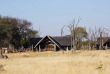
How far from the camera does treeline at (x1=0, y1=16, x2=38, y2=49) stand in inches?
1971

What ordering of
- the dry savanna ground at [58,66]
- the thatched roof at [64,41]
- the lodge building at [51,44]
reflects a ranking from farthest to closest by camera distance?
1. the thatched roof at [64,41]
2. the lodge building at [51,44]
3. the dry savanna ground at [58,66]

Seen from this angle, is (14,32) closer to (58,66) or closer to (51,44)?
(51,44)

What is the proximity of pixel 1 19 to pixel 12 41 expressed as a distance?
596 cm

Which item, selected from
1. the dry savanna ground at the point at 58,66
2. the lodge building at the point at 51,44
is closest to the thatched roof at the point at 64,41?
the lodge building at the point at 51,44

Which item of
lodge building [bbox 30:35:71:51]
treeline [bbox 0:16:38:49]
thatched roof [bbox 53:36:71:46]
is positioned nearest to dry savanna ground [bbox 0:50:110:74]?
lodge building [bbox 30:35:71:51]

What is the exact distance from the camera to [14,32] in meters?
52.4

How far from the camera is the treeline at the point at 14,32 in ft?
164

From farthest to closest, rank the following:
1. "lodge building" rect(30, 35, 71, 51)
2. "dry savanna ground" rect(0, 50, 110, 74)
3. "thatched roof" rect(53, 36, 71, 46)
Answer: "thatched roof" rect(53, 36, 71, 46)
"lodge building" rect(30, 35, 71, 51)
"dry savanna ground" rect(0, 50, 110, 74)

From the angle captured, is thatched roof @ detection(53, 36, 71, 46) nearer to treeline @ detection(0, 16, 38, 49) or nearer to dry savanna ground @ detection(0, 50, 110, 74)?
treeline @ detection(0, 16, 38, 49)

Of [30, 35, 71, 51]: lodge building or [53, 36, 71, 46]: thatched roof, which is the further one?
[53, 36, 71, 46]: thatched roof

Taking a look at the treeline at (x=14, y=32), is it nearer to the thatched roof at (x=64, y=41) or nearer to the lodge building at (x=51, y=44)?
the lodge building at (x=51, y=44)

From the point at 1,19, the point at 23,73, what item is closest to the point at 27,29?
the point at 1,19

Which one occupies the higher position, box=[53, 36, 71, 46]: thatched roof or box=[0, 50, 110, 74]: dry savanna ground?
box=[53, 36, 71, 46]: thatched roof

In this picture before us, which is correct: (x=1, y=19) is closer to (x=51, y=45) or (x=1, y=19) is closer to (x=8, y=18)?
(x=8, y=18)
